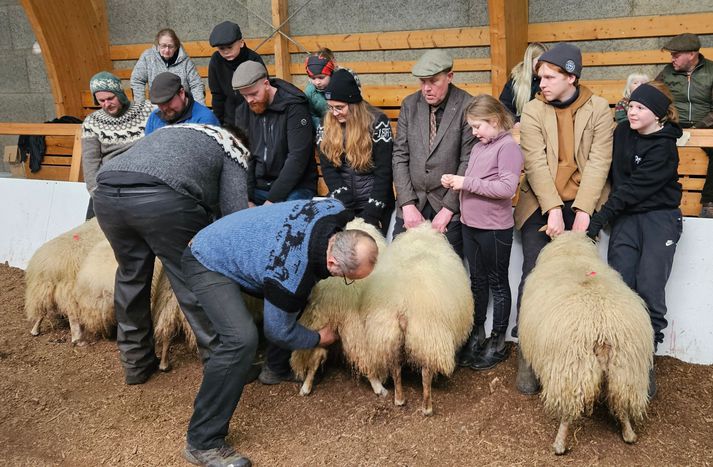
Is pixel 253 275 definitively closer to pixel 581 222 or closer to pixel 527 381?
pixel 527 381

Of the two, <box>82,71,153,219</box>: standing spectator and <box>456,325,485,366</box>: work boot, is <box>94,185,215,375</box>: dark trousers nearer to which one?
<box>82,71,153,219</box>: standing spectator

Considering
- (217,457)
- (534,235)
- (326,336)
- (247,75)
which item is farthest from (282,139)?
(217,457)

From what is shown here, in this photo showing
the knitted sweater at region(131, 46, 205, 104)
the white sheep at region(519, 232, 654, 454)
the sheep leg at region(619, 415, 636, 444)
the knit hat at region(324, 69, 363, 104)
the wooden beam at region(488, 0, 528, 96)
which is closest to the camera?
the white sheep at region(519, 232, 654, 454)

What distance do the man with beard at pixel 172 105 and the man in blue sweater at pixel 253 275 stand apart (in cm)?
137

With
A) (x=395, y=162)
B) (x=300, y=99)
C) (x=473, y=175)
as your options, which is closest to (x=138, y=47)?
(x=300, y=99)

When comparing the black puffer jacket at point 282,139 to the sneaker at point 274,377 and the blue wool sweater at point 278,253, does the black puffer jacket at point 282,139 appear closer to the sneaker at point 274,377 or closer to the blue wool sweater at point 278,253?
the sneaker at point 274,377

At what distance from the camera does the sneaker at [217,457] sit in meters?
3.43

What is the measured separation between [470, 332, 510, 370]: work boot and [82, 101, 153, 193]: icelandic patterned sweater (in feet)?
10.5

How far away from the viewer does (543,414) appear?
379cm

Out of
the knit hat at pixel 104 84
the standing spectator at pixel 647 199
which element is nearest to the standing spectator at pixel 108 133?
the knit hat at pixel 104 84

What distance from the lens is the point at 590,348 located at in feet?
10.6

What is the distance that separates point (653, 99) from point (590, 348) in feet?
5.03

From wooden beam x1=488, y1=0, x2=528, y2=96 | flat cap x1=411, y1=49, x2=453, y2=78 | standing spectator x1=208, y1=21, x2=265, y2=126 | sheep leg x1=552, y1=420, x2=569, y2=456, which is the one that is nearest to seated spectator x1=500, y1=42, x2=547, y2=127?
wooden beam x1=488, y1=0, x2=528, y2=96

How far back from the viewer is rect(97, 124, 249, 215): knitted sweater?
372 centimetres
